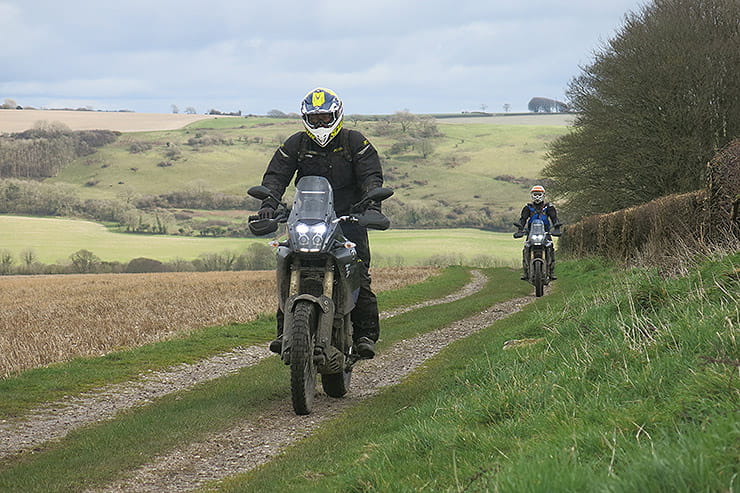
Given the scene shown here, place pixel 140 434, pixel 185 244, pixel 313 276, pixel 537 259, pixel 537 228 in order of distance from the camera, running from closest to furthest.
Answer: pixel 140 434 < pixel 313 276 < pixel 537 228 < pixel 537 259 < pixel 185 244

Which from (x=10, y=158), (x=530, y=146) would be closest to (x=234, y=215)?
(x=10, y=158)

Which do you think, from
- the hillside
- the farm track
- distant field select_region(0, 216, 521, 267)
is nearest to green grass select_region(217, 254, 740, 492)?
the farm track

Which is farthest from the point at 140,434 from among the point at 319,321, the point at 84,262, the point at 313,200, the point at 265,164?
the point at 265,164

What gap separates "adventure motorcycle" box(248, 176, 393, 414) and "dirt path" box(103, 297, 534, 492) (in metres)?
0.38

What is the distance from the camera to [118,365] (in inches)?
538

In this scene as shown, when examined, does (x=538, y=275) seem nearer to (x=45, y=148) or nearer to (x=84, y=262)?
(x=84, y=262)

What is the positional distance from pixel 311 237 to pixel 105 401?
4.18 metres

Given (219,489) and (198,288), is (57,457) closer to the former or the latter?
(219,489)

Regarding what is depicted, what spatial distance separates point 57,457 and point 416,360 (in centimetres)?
710

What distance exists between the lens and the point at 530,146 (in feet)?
577

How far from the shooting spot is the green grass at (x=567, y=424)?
3721mm

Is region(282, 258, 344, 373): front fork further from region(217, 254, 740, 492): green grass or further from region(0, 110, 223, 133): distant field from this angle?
region(0, 110, 223, 133): distant field

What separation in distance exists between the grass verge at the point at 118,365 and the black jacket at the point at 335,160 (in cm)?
444

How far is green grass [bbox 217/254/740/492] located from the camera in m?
3.72
